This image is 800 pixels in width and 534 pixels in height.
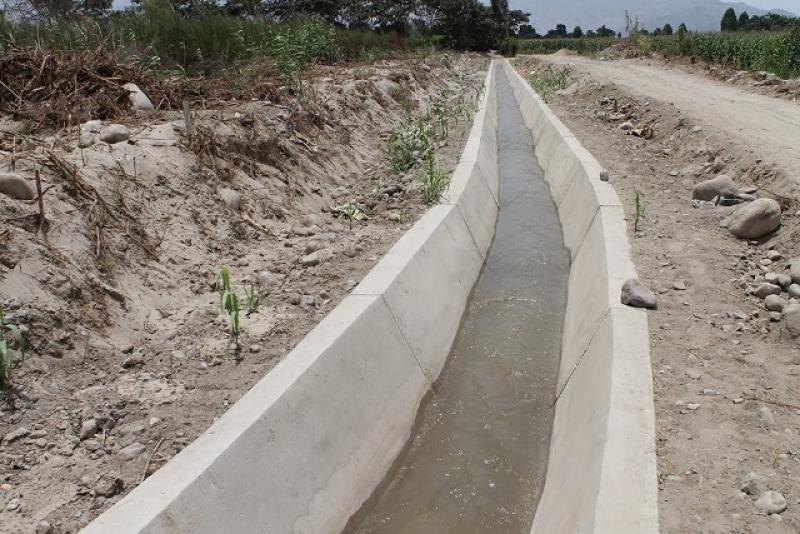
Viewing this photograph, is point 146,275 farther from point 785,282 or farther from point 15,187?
point 785,282

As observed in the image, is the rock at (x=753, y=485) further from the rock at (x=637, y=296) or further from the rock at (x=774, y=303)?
the rock at (x=774, y=303)

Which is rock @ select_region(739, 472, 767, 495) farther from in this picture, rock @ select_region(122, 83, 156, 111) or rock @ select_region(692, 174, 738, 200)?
rock @ select_region(122, 83, 156, 111)

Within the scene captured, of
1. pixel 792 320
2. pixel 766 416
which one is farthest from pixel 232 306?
pixel 792 320

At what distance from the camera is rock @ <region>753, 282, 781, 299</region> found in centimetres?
442

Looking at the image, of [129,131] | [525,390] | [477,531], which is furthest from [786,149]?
[129,131]

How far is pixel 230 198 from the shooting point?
5887 mm

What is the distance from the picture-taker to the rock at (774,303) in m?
4.23

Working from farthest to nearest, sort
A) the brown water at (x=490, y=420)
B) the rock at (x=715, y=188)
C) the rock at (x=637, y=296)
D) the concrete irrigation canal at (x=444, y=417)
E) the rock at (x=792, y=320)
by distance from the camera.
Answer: the rock at (x=715, y=188) < the rock at (x=637, y=296) < the rock at (x=792, y=320) < the brown water at (x=490, y=420) < the concrete irrigation canal at (x=444, y=417)

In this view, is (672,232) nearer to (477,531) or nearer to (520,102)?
(477,531)

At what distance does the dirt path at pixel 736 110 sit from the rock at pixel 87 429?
6.48 meters

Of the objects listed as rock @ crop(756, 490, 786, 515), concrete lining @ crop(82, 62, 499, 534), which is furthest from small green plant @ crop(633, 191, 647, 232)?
rock @ crop(756, 490, 786, 515)

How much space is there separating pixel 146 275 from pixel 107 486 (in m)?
2.04

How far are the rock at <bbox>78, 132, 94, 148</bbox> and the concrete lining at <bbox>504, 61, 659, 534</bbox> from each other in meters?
4.56

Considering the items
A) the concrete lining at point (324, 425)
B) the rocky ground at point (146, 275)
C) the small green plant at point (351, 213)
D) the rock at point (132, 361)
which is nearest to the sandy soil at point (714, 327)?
the concrete lining at point (324, 425)
